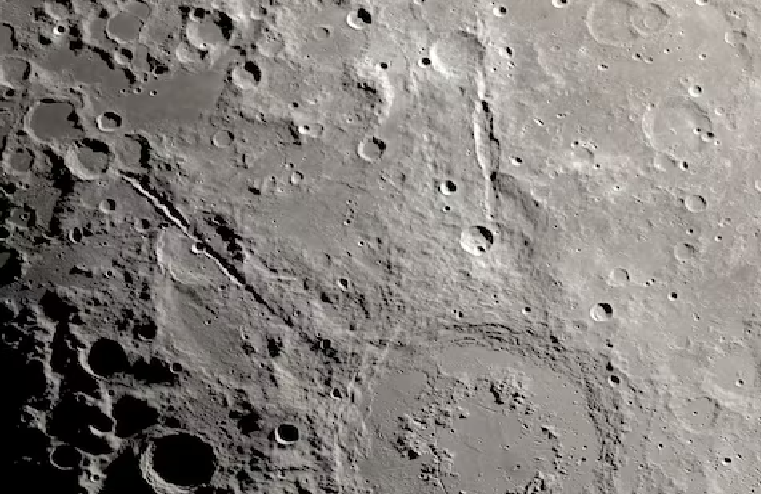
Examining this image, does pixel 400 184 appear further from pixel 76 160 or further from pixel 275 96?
pixel 76 160

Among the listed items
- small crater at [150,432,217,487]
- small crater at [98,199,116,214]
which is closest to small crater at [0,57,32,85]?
small crater at [98,199,116,214]

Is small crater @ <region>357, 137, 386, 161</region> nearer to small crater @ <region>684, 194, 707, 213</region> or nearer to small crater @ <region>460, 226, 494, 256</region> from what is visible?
small crater @ <region>460, 226, 494, 256</region>

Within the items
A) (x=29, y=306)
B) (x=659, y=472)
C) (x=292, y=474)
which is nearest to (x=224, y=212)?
(x=29, y=306)

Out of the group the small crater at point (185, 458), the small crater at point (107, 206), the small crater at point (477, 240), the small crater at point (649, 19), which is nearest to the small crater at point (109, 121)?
the small crater at point (107, 206)

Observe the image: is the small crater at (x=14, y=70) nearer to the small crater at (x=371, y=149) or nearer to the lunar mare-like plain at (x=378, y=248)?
the lunar mare-like plain at (x=378, y=248)

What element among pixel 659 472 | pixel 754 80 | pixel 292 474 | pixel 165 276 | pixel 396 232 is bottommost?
pixel 292 474

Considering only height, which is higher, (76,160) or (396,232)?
(396,232)

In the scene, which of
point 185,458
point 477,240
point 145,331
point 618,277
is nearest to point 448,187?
point 477,240
